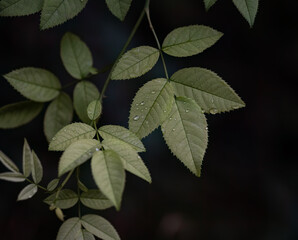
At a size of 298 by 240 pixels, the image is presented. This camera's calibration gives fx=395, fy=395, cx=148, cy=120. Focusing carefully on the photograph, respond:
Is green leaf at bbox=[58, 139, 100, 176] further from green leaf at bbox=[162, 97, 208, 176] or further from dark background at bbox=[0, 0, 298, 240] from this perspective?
dark background at bbox=[0, 0, 298, 240]

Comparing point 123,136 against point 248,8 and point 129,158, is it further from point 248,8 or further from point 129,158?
point 248,8

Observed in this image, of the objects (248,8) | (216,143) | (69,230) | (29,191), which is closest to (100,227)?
(69,230)

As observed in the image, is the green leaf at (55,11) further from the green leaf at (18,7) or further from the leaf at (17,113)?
the leaf at (17,113)

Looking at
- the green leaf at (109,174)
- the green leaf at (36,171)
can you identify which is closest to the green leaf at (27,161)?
the green leaf at (36,171)

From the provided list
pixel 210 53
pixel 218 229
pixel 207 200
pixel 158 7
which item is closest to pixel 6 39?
pixel 158 7

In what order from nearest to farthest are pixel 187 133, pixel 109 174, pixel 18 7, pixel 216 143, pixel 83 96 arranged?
pixel 109 174
pixel 187 133
pixel 18 7
pixel 83 96
pixel 216 143

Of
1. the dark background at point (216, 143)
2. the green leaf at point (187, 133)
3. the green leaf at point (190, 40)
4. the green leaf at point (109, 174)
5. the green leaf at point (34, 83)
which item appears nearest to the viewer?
the green leaf at point (109, 174)

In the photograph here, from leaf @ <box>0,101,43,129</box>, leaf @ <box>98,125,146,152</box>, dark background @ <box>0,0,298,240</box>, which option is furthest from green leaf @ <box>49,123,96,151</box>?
dark background @ <box>0,0,298,240</box>
